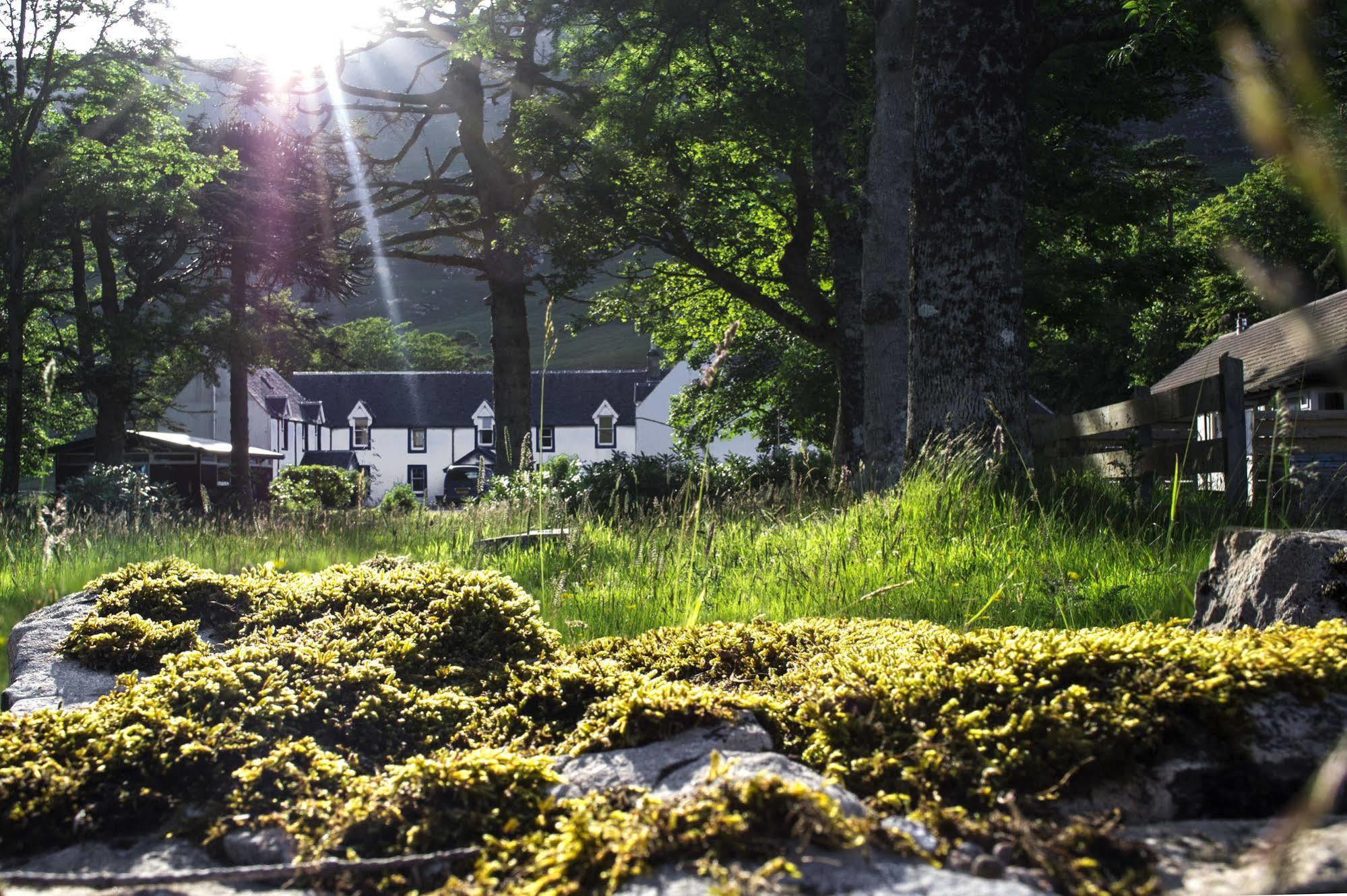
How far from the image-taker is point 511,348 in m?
26.5

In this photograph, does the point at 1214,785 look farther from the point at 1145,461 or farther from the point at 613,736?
the point at 1145,461

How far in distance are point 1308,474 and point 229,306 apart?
27.2m

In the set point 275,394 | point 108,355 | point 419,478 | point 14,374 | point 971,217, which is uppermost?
point 275,394

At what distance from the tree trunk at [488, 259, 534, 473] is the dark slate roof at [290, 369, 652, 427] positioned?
4269 cm

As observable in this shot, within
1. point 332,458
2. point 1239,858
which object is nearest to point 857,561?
point 1239,858

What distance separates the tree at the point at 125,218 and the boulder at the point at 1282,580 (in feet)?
82.9

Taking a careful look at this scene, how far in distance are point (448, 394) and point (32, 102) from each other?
50.4 meters

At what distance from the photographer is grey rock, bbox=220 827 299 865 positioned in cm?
192

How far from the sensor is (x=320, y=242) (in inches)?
1051

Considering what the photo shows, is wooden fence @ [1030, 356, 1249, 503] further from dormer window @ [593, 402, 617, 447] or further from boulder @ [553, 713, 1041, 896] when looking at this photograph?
dormer window @ [593, 402, 617, 447]

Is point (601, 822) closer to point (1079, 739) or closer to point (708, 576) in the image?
point (1079, 739)

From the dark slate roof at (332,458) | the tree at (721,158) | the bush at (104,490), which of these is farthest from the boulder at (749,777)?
the dark slate roof at (332,458)

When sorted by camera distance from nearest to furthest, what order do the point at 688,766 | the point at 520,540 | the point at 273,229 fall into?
1. the point at 688,766
2. the point at 520,540
3. the point at 273,229

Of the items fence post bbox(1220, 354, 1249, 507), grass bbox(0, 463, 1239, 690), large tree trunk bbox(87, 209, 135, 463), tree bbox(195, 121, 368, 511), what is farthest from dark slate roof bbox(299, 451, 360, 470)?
fence post bbox(1220, 354, 1249, 507)
